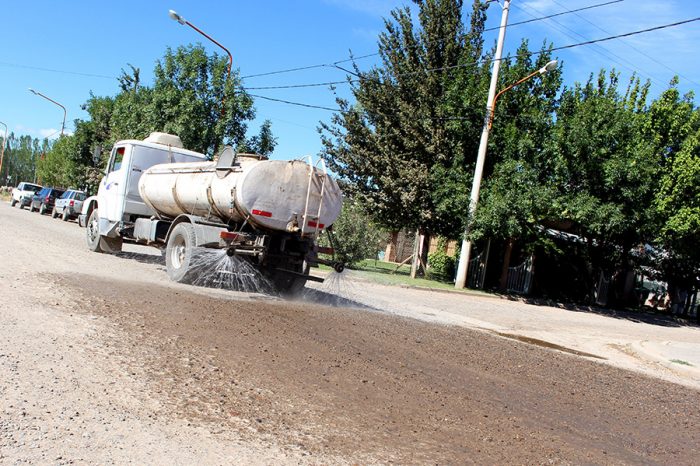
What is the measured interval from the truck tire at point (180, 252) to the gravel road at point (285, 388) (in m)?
0.76

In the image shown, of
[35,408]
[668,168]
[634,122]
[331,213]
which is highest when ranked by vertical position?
[634,122]

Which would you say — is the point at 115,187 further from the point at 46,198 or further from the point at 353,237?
the point at 46,198

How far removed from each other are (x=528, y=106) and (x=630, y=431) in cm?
2023

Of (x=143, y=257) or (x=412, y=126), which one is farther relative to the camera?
(x=412, y=126)

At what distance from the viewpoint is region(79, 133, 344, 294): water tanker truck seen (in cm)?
1159

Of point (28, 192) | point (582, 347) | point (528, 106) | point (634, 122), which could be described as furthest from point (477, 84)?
point (28, 192)

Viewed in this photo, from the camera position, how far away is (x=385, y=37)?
88.5 ft

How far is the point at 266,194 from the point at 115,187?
6.39 m

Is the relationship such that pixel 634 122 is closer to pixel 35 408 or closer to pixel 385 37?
pixel 385 37

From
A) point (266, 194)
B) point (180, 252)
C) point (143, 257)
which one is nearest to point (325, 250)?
point (266, 194)

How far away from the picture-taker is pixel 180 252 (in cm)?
1311

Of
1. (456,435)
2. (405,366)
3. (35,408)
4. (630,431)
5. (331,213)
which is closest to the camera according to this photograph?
(35,408)

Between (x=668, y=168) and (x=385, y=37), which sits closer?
(x=668, y=168)

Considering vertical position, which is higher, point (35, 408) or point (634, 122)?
point (634, 122)
